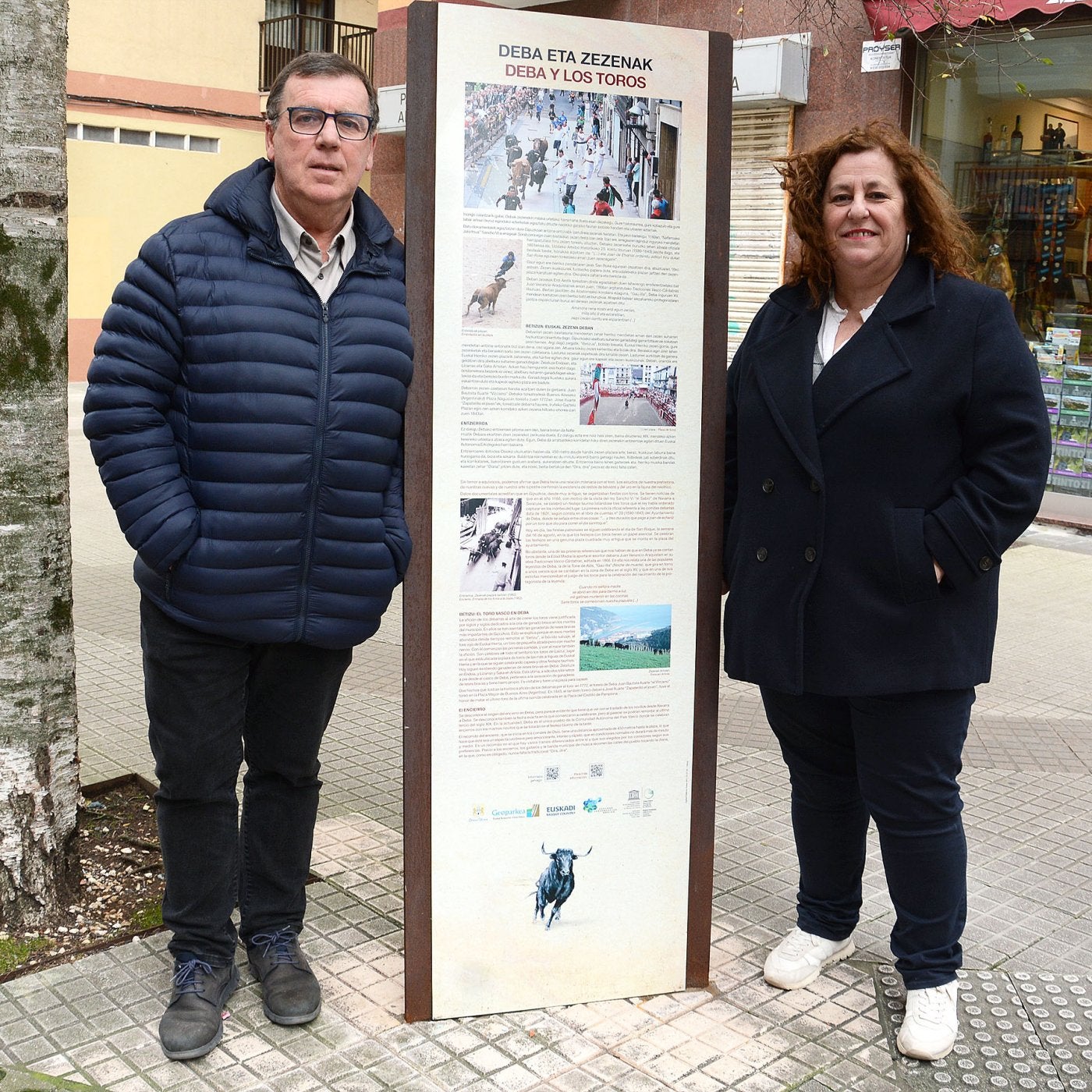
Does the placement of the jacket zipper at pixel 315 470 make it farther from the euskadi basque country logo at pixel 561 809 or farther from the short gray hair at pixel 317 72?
the euskadi basque country logo at pixel 561 809

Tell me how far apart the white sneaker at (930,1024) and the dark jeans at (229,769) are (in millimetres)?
1508

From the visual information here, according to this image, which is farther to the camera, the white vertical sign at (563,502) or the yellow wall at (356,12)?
the yellow wall at (356,12)

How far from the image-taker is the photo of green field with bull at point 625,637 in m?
3.22

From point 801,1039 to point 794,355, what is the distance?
1618 millimetres

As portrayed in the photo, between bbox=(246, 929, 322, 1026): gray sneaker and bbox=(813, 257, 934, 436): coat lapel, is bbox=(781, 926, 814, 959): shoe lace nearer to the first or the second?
bbox=(246, 929, 322, 1026): gray sneaker

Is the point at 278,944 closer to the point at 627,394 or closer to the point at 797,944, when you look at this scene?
the point at 797,944

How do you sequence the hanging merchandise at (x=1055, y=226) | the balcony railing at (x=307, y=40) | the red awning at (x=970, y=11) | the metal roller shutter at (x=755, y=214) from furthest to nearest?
the balcony railing at (x=307, y=40) → the metal roller shutter at (x=755, y=214) → the hanging merchandise at (x=1055, y=226) → the red awning at (x=970, y=11)

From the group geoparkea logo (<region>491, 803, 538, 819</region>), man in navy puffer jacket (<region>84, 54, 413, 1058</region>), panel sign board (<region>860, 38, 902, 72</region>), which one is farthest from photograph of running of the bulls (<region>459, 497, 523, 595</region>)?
panel sign board (<region>860, 38, 902, 72</region>)

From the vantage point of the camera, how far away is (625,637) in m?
3.25

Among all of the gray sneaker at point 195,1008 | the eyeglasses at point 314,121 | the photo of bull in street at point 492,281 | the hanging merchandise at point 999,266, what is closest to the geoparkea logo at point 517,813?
the gray sneaker at point 195,1008

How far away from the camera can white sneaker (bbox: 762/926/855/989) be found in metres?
3.39

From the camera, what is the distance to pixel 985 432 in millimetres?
2908

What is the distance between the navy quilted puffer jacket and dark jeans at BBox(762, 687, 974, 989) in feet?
3.77

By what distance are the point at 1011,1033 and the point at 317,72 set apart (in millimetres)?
2750
